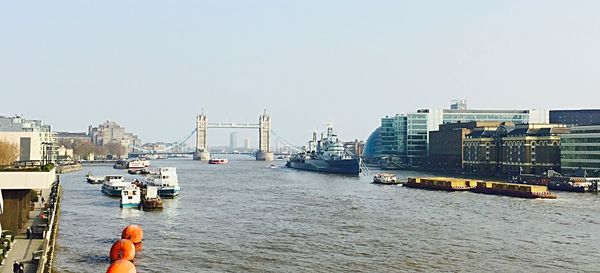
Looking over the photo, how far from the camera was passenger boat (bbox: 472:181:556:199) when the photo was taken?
73.1 meters

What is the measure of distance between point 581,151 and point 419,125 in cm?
7307

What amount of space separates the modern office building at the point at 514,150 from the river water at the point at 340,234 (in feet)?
146

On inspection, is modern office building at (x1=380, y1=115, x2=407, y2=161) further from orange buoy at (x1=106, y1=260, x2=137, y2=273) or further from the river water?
orange buoy at (x1=106, y1=260, x2=137, y2=273)

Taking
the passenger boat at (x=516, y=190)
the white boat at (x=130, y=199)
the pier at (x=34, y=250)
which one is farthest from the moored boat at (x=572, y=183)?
the pier at (x=34, y=250)

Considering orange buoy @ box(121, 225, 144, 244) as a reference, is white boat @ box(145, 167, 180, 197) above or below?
above

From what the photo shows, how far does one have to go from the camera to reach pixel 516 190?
7638cm

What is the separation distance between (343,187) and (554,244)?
54.3m

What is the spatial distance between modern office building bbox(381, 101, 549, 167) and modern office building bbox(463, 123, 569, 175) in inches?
1272

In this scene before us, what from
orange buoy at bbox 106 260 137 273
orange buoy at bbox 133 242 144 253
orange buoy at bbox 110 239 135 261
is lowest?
orange buoy at bbox 133 242 144 253

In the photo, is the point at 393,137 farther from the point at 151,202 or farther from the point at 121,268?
the point at 121,268

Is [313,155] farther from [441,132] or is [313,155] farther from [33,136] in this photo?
[33,136]

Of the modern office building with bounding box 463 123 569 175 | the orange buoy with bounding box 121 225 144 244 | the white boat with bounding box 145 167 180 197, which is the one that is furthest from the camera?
the modern office building with bounding box 463 123 569 175

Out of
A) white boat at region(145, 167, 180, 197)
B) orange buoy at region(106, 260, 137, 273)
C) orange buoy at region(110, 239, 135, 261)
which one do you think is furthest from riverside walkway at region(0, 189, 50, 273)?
white boat at region(145, 167, 180, 197)

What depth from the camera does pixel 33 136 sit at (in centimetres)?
11794
